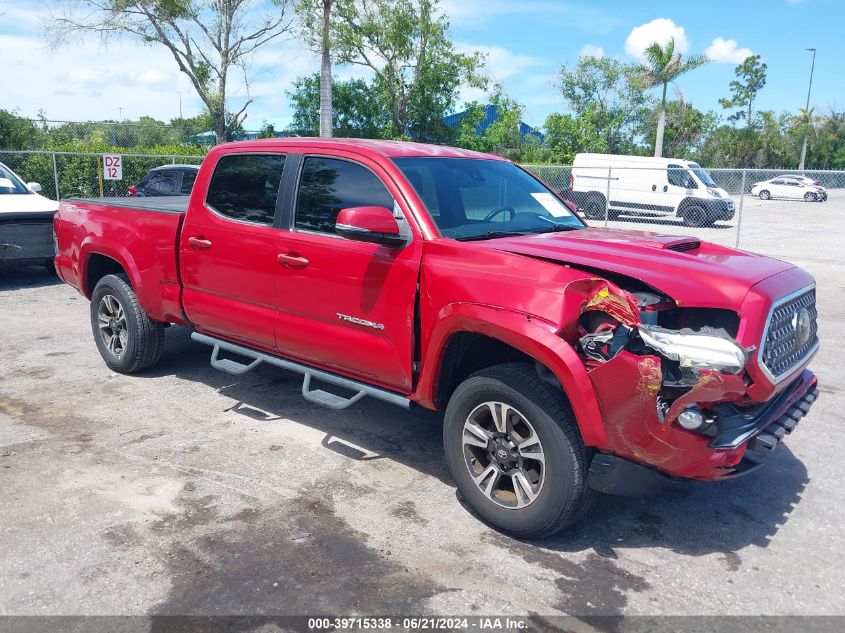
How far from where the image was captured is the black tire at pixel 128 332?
600 cm

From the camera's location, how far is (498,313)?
3529 millimetres

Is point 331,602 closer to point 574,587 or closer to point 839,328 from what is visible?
point 574,587

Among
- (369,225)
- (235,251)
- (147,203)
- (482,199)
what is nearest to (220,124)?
(147,203)

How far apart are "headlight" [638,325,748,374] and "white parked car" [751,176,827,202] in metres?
35.8

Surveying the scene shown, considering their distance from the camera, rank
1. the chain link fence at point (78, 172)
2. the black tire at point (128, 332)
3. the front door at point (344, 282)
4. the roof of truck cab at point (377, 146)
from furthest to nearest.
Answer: the chain link fence at point (78, 172), the black tire at point (128, 332), the roof of truck cab at point (377, 146), the front door at point (344, 282)

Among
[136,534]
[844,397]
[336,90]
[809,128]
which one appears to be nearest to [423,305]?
[136,534]

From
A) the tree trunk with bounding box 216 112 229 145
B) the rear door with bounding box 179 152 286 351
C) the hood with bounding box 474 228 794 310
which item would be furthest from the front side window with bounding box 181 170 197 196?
the tree trunk with bounding box 216 112 229 145

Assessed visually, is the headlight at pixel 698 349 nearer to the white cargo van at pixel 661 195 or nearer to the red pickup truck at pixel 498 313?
the red pickup truck at pixel 498 313

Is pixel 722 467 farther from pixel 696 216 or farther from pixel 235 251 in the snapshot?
pixel 696 216

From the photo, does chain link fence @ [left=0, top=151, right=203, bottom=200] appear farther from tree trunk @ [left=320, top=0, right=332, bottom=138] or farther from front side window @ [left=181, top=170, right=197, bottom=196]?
front side window @ [left=181, top=170, right=197, bottom=196]

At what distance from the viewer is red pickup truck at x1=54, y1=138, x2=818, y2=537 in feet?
10.6

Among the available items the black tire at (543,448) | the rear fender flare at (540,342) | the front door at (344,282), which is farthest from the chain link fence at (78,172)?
the black tire at (543,448)

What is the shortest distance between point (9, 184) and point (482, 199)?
30.1 feet

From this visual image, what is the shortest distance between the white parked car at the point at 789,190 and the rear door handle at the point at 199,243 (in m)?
35.5
